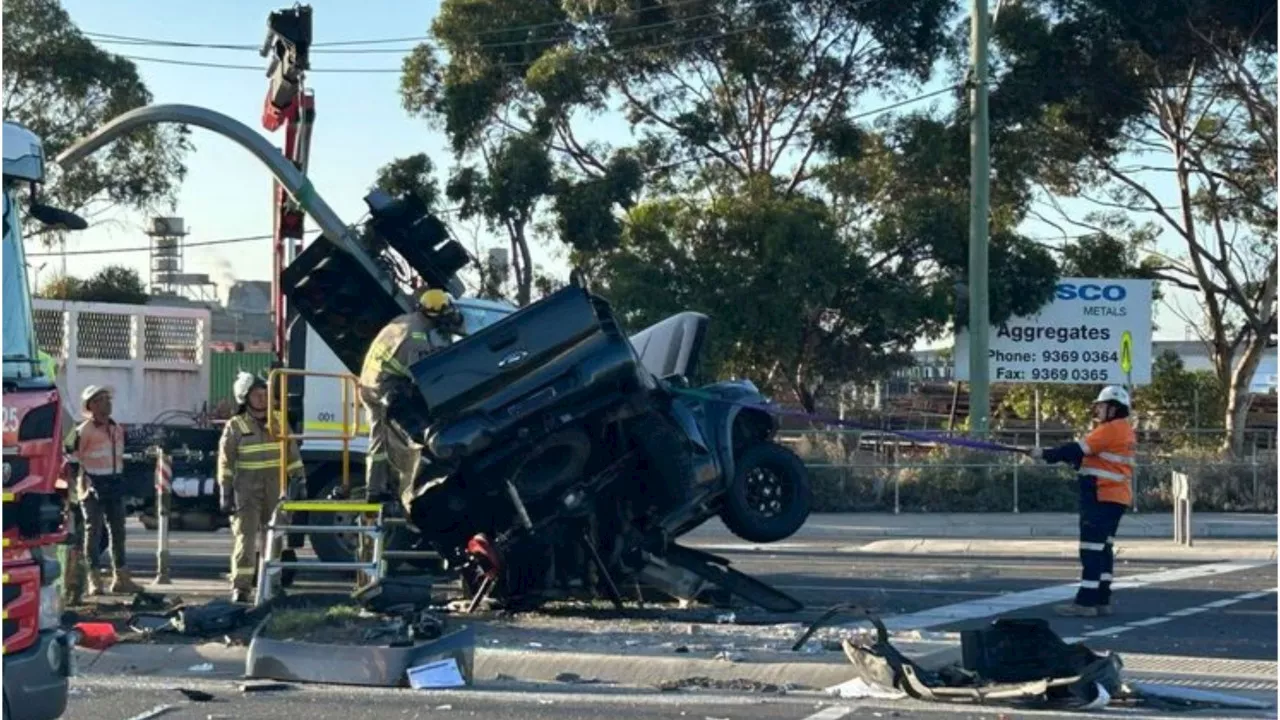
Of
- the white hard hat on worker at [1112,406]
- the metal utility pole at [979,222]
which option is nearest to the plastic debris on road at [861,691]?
the white hard hat on worker at [1112,406]

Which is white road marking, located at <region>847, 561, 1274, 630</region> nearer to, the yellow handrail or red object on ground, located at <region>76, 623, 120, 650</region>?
the yellow handrail

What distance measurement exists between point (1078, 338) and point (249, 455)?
71.3ft

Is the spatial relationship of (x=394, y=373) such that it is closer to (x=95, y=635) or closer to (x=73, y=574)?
(x=73, y=574)

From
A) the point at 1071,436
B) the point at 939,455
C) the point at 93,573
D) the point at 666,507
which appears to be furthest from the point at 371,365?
the point at 1071,436

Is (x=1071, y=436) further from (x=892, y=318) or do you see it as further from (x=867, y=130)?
(x=867, y=130)

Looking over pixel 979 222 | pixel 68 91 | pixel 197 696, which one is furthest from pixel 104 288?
pixel 197 696

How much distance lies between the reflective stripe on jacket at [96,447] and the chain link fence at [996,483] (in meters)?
13.5

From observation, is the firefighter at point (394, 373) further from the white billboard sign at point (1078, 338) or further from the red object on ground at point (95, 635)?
the white billboard sign at point (1078, 338)

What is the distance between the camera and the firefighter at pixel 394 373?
11914mm

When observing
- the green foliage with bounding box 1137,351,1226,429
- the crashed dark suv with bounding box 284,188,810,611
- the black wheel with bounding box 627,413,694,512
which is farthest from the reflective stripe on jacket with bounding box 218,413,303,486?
the green foliage with bounding box 1137,351,1226,429

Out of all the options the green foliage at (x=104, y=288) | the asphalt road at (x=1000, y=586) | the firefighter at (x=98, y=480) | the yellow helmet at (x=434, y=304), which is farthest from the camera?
the green foliage at (x=104, y=288)

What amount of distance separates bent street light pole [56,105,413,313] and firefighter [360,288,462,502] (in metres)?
2.23

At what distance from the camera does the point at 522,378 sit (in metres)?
11.4

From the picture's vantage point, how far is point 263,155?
53.1 feet
